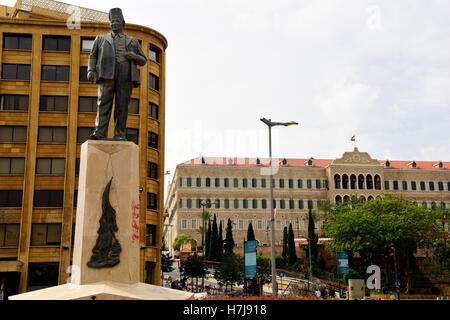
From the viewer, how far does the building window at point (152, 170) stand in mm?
44938

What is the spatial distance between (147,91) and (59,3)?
14.3 metres

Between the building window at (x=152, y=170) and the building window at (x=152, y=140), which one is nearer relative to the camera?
the building window at (x=152, y=170)

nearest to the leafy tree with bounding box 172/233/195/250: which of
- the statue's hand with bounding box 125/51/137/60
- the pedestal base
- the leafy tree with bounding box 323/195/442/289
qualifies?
the leafy tree with bounding box 323/195/442/289

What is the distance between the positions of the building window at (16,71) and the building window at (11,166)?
690 cm

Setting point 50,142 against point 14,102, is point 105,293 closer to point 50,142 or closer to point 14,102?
point 50,142

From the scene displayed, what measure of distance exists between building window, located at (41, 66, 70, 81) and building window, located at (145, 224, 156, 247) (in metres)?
14.2

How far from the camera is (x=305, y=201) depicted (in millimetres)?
99312

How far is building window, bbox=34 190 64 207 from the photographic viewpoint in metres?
41.7

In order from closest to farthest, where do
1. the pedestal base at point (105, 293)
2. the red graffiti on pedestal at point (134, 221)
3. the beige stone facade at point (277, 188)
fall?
the pedestal base at point (105, 293)
the red graffiti on pedestal at point (134, 221)
the beige stone facade at point (277, 188)

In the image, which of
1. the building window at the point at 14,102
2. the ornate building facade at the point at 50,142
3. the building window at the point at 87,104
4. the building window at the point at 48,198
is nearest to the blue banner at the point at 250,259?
the ornate building facade at the point at 50,142

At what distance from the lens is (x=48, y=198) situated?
41.9m

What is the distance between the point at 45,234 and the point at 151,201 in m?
8.90

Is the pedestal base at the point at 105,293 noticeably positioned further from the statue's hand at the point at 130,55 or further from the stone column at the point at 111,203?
the statue's hand at the point at 130,55

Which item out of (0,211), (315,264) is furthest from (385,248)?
(0,211)
